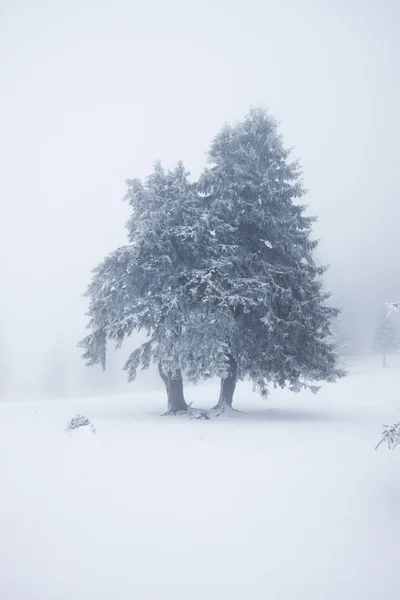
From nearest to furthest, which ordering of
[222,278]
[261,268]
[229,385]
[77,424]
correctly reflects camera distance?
[77,424] < [222,278] < [261,268] < [229,385]

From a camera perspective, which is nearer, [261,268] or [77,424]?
[77,424]

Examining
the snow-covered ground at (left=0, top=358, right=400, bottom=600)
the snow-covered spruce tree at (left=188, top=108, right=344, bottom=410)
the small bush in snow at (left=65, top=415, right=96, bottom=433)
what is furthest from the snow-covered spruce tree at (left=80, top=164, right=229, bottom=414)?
the snow-covered ground at (left=0, top=358, right=400, bottom=600)

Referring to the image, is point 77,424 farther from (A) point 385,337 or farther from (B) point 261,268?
(A) point 385,337

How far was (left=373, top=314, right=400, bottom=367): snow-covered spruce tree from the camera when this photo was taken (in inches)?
2219

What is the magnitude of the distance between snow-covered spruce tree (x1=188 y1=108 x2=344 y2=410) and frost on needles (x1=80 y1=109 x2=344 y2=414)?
0.17 feet

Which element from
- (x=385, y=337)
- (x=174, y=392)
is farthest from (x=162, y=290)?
(x=385, y=337)

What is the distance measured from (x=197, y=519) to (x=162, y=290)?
11027 mm

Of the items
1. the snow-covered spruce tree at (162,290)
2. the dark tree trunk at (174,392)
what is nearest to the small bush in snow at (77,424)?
the snow-covered spruce tree at (162,290)

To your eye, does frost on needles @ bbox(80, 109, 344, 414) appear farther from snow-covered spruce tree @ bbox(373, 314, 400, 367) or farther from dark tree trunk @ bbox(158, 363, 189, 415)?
snow-covered spruce tree @ bbox(373, 314, 400, 367)

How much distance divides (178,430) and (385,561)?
322 inches

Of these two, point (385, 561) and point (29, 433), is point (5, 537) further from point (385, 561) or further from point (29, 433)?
point (29, 433)

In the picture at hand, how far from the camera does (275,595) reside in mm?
3752

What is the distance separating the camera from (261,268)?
16734mm

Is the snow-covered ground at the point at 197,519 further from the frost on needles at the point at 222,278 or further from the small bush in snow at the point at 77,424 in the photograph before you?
the frost on needles at the point at 222,278
